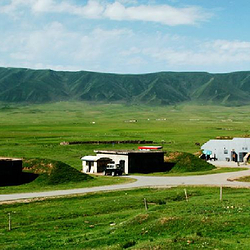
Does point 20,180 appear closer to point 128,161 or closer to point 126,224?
point 128,161

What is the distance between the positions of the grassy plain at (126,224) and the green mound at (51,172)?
507 inches

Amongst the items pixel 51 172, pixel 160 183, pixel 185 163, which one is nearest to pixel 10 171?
pixel 51 172

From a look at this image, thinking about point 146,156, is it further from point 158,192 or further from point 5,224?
point 5,224

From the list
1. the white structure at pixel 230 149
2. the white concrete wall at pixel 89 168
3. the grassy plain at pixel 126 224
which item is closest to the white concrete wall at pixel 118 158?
the white concrete wall at pixel 89 168

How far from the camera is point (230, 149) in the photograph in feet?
285

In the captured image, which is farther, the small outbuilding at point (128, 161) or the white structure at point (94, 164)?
the small outbuilding at point (128, 161)

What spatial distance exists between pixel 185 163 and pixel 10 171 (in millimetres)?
26963

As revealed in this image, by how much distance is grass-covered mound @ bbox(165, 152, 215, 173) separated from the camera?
7156 cm

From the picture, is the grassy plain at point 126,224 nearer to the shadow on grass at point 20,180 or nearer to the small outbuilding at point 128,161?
the shadow on grass at point 20,180

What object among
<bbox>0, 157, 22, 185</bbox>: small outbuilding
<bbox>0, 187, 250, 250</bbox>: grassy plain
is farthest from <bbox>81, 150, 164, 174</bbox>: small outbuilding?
<bbox>0, 187, 250, 250</bbox>: grassy plain

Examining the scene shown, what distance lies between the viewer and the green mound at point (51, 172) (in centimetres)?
5616

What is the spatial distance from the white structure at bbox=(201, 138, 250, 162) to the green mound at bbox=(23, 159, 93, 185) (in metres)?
35.5

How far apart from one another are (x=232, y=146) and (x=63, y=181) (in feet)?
130

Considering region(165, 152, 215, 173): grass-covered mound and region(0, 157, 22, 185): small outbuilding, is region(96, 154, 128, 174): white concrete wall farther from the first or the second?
region(0, 157, 22, 185): small outbuilding
